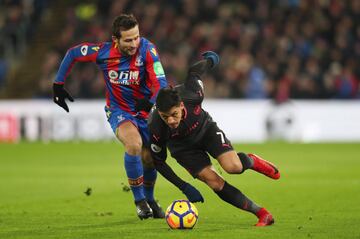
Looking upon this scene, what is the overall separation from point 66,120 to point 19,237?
15.4 meters

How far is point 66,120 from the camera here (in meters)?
23.6

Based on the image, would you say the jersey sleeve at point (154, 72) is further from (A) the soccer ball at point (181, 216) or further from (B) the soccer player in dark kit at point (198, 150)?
(A) the soccer ball at point (181, 216)

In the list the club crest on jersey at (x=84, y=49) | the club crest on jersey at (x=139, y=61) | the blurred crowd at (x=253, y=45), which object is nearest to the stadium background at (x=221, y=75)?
the blurred crowd at (x=253, y=45)

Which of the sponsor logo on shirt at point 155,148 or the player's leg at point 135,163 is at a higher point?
the sponsor logo on shirt at point 155,148

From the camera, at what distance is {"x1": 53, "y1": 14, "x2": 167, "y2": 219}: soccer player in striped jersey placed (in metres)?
9.71

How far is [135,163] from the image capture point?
976 cm

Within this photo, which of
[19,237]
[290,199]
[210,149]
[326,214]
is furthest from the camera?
[290,199]

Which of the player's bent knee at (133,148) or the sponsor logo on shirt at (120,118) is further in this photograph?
the sponsor logo on shirt at (120,118)

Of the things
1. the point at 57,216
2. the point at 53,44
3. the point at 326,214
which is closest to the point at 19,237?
the point at 57,216

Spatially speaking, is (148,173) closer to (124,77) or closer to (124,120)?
(124,120)

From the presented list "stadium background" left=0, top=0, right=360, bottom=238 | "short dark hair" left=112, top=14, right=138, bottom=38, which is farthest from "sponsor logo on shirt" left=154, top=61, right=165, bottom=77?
"stadium background" left=0, top=0, right=360, bottom=238

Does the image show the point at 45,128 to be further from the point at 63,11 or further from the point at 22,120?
the point at 63,11

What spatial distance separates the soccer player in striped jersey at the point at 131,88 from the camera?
9711 millimetres

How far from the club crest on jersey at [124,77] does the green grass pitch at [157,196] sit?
1.52 metres
